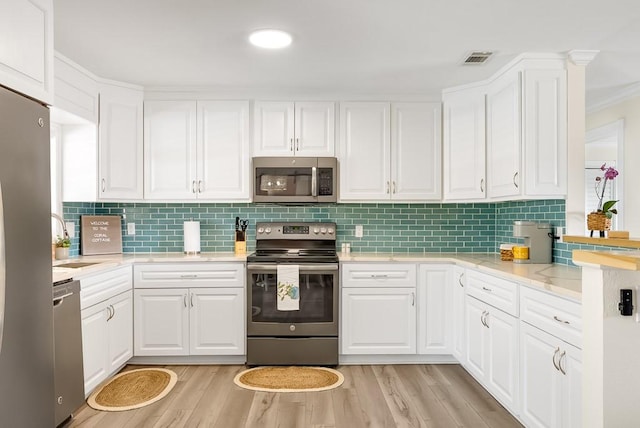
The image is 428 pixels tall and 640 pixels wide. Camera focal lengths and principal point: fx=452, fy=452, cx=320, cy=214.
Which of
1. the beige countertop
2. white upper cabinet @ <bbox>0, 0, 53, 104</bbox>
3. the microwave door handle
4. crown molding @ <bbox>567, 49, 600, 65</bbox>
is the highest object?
crown molding @ <bbox>567, 49, 600, 65</bbox>

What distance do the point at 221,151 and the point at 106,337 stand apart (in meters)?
1.69

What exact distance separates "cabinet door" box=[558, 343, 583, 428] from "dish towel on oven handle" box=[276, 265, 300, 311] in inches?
75.9

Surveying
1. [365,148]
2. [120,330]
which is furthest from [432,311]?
[120,330]

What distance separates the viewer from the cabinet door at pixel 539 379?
2150 mm

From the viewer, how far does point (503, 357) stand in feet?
8.92

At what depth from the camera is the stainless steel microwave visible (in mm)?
3789

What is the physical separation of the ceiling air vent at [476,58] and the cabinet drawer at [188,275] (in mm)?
2250

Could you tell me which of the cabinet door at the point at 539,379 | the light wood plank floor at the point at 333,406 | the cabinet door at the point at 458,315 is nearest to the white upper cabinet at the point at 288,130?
the cabinet door at the point at 458,315

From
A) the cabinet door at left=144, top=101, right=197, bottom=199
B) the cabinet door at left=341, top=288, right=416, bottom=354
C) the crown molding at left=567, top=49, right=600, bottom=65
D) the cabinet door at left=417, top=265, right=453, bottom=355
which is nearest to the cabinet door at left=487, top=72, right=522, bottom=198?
the crown molding at left=567, top=49, right=600, bottom=65

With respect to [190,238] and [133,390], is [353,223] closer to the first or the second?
[190,238]

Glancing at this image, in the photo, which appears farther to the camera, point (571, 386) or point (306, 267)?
point (306, 267)

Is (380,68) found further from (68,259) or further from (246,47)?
(68,259)

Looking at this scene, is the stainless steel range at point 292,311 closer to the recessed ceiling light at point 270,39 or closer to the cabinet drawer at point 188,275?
→ the cabinet drawer at point 188,275

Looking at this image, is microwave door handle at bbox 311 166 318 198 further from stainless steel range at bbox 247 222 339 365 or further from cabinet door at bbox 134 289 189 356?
cabinet door at bbox 134 289 189 356
